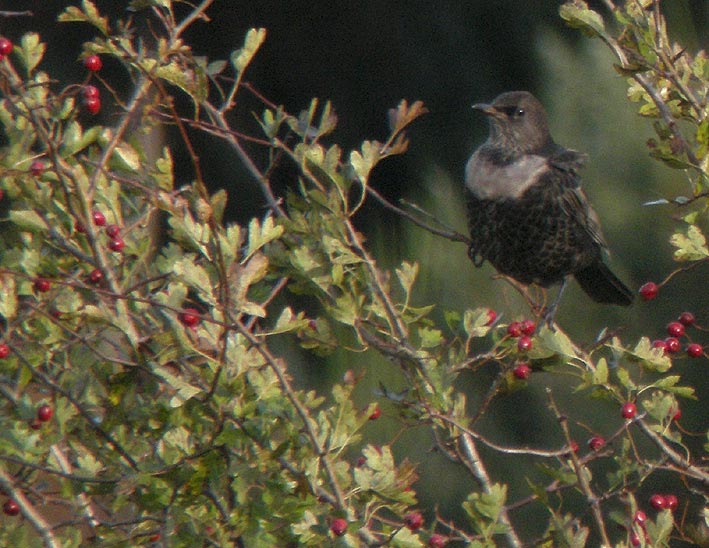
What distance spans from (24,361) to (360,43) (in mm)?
3021

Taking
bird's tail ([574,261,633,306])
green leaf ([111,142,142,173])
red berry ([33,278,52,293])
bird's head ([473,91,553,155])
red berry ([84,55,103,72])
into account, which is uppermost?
red berry ([84,55,103,72])

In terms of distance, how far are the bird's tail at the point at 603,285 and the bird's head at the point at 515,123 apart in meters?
0.39

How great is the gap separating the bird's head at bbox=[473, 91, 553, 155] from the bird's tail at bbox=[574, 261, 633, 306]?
0.39 m

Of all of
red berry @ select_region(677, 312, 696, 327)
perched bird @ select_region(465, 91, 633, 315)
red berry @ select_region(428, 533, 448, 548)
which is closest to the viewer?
red berry @ select_region(428, 533, 448, 548)

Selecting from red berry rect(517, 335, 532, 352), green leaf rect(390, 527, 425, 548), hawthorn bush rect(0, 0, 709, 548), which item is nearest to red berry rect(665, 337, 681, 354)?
hawthorn bush rect(0, 0, 709, 548)

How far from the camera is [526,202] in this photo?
3133mm

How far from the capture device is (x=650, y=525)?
5.02 ft

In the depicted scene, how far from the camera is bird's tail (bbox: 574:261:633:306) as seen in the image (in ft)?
11.2

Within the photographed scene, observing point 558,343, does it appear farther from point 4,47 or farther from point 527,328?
point 4,47

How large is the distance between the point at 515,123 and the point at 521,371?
1595mm

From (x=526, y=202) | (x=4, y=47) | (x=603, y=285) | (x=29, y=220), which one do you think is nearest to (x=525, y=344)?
(x=29, y=220)

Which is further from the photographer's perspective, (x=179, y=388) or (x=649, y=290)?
(x=649, y=290)

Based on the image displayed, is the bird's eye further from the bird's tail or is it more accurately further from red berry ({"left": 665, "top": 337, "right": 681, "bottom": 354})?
red berry ({"left": 665, "top": 337, "right": 681, "bottom": 354})

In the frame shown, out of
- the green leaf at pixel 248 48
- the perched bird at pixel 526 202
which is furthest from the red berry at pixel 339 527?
the perched bird at pixel 526 202
